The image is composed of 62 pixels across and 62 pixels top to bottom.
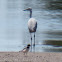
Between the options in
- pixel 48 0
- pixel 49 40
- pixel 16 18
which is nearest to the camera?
pixel 49 40

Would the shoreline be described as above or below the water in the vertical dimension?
above

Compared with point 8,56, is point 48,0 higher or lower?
lower

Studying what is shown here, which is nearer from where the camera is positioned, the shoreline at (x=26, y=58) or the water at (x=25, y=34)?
the shoreline at (x=26, y=58)

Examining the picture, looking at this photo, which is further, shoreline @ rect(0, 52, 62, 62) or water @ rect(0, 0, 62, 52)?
water @ rect(0, 0, 62, 52)

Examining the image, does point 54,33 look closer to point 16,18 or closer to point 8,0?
point 16,18

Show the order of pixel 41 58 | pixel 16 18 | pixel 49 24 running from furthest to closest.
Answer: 1. pixel 16 18
2. pixel 49 24
3. pixel 41 58

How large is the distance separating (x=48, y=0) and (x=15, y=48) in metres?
23.3

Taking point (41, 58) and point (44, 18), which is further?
point (44, 18)

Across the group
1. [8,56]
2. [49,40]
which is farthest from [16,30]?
[8,56]

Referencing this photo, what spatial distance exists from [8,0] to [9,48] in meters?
23.2

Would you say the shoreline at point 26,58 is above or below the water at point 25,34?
above

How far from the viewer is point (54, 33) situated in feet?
51.7

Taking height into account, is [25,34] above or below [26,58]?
below

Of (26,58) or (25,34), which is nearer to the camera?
(26,58)
